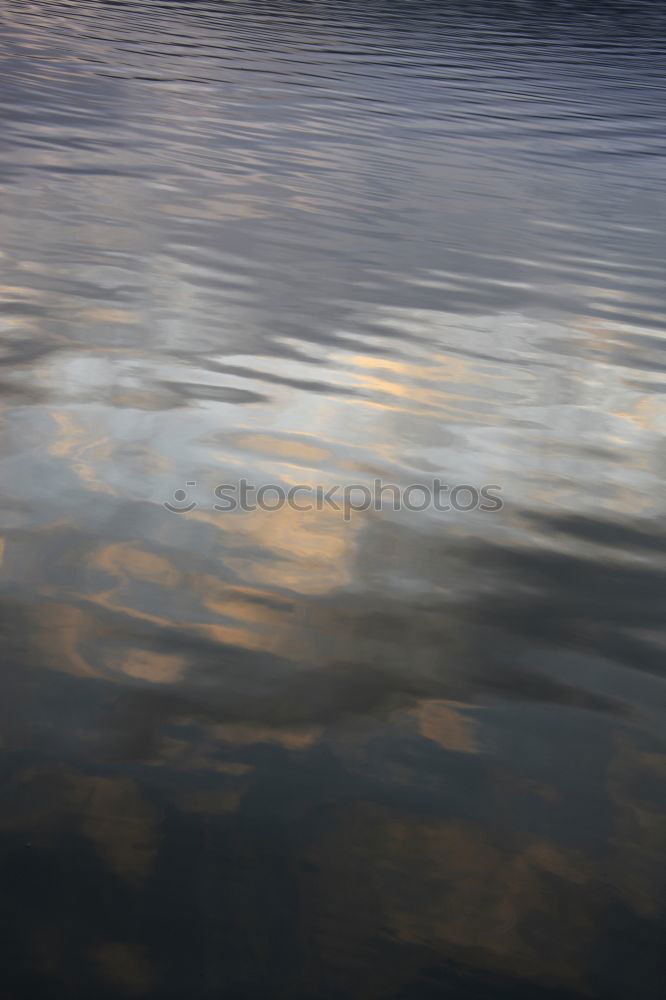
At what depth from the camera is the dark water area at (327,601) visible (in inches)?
30.3

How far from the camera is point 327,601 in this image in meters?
1.18

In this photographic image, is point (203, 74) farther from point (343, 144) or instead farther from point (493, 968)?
point (493, 968)

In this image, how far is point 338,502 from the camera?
1.40 metres

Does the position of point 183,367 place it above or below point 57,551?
above

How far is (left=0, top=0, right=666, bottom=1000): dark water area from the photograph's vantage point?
77 centimetres

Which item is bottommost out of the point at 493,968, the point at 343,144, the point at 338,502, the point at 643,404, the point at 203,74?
the point at 493,968

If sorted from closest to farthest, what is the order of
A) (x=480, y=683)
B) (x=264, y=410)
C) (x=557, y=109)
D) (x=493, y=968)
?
1. (x=493, y=968)
2. (x=480, y=683)
3. (x=264, y=410)
4. (x=557, y=109)

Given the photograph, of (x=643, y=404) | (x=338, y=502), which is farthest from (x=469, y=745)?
(x=643, y=404)

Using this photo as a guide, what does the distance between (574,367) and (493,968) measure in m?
1.37

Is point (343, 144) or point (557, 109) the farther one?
point (557, 109)

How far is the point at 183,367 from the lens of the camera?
70.9 inches

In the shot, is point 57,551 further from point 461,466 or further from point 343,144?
point 343,144

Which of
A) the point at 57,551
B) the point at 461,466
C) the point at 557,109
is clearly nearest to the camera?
the point at 57,551

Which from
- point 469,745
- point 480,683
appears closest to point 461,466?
point 480,683
